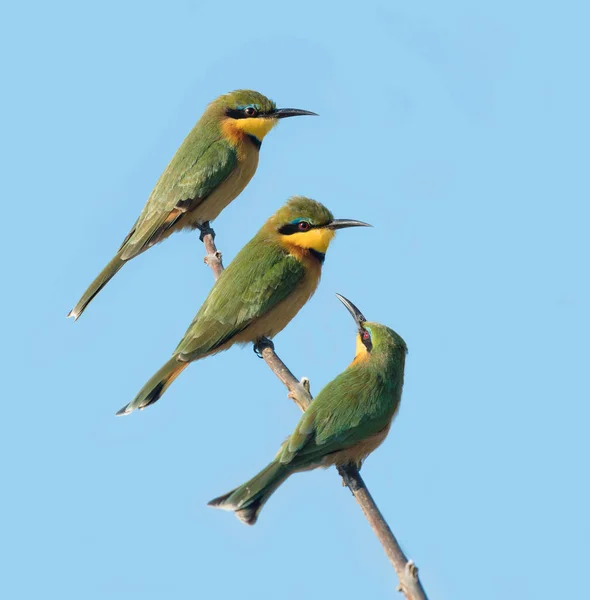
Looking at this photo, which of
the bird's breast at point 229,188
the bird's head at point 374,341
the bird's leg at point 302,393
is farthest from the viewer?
the bird's breast at point 229,188

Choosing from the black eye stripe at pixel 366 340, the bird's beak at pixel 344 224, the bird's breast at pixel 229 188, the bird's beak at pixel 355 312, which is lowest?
the black eye stripe at pixel 366 340

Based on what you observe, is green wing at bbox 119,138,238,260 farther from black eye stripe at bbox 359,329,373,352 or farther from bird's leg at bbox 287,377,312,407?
bird's leg at bbox 287,377,312,407

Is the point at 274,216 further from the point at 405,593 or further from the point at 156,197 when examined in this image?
the point at 405,593

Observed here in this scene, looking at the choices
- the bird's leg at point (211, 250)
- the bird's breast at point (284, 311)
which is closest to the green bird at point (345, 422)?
the bird's breast at point (284, 311)

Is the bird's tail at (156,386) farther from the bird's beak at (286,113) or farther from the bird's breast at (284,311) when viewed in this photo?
the bird's beak at (286,113)

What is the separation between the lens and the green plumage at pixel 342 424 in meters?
4.59

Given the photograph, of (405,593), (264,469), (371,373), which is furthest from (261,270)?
(405,593)

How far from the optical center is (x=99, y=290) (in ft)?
22.0

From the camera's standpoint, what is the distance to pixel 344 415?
15.9 feet

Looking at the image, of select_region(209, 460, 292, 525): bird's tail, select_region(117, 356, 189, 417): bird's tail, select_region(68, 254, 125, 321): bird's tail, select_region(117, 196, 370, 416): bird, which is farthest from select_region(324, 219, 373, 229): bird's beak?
select_region(209, 460, 292, 525): bird's tail

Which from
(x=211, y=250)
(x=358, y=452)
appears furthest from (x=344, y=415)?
(x=211, y=250)

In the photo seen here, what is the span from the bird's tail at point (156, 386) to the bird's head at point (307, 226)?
3.15ft

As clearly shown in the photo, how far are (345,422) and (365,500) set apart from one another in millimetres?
529

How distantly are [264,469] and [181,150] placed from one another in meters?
3.14
